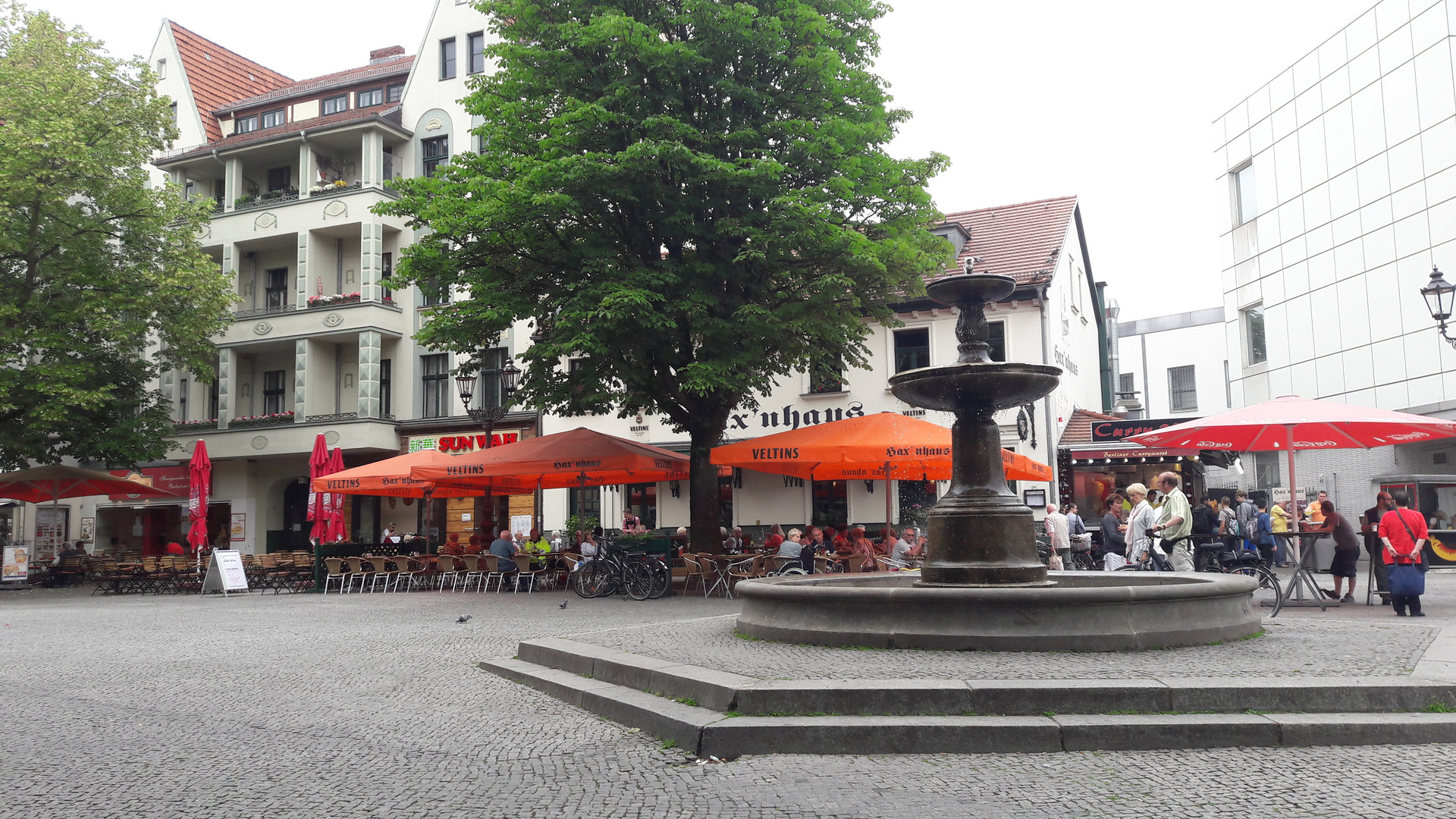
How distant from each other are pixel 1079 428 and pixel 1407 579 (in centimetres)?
1677

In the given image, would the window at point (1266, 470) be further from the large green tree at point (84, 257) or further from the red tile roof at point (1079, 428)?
the large green tree at point (84, 257)

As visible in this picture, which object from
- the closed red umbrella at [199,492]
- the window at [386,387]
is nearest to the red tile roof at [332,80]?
the window at [386,387]

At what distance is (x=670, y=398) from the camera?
64.3 ft

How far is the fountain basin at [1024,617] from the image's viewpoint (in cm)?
830

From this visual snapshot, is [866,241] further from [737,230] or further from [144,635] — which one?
[144,635]

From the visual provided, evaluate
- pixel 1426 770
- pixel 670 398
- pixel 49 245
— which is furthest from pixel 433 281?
pixel 1426 770

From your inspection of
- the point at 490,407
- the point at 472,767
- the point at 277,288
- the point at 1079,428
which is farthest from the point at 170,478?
the point at 472,767

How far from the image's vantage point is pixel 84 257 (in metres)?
26.8

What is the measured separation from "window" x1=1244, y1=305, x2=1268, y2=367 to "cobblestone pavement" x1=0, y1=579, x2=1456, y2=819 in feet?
92.9

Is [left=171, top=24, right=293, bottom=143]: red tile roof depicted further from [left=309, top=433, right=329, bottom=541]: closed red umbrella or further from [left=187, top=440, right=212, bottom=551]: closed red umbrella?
[left=309, top=433, right=329, bottom=541]: closed red umbrella

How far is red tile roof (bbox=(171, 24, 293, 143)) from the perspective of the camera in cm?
3838

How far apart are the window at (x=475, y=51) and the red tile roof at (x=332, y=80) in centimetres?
288

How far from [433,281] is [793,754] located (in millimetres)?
15115

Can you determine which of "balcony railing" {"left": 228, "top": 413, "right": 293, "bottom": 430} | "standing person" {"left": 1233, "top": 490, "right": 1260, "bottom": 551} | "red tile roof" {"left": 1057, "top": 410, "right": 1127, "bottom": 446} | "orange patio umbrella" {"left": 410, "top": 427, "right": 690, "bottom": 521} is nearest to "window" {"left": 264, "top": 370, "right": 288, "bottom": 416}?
"balcony railing" {"left": 228, "top": 413, "right": 293, "bottom": 430}
